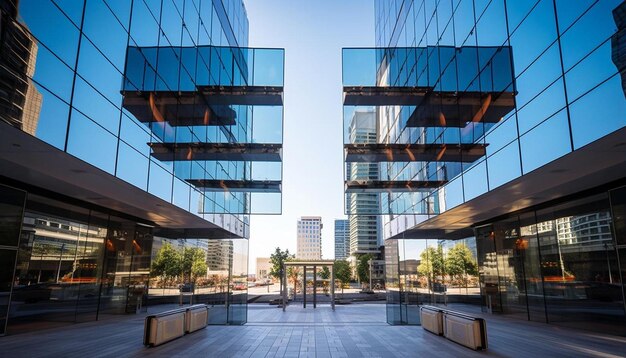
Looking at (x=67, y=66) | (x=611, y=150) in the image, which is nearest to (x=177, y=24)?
(x=67, y=66)

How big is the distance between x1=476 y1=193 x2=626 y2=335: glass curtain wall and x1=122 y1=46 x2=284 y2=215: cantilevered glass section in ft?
39.4

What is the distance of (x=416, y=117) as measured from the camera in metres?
19.3

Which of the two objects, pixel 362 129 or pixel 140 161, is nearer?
pixel 140 161

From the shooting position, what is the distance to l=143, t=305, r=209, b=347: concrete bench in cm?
1084

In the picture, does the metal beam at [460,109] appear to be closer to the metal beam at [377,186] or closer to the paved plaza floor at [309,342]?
the metal beam at [377,186]

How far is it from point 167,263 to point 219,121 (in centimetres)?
1189

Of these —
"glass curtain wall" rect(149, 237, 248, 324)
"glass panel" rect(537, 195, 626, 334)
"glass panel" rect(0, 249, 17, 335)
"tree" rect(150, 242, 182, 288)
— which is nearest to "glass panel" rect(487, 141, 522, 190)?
"glass panel" rect(537, 195, 626, 334)

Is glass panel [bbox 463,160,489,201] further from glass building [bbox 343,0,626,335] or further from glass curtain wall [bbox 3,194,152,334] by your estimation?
glass curtain wall [bbox 3,194,152,334]

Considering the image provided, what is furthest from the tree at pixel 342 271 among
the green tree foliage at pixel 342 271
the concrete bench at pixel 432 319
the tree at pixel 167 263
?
the concrete bench at pixel 432 319

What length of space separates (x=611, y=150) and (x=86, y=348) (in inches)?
566

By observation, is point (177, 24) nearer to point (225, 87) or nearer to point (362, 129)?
point (225, 87)

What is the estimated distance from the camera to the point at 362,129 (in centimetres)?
2055

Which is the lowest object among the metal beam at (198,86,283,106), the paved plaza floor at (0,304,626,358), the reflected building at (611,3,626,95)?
the paved plaza floor at (0,304,626,358)

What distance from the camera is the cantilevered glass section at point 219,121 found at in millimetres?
15016
